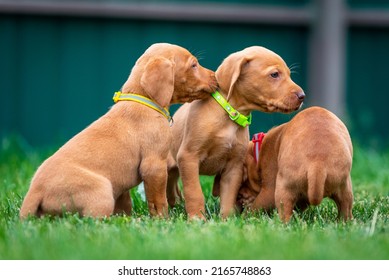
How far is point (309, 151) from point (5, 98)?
198 inches

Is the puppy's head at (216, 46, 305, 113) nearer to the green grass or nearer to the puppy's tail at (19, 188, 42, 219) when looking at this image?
the green grass

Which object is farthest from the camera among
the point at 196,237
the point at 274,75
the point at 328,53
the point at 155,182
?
the point at 328,53

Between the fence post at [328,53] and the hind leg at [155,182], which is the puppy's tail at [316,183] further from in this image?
the fence post at [328,53]

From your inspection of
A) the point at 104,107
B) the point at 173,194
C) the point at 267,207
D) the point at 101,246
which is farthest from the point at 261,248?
the point at 104,107

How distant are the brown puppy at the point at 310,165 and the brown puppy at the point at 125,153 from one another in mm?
702

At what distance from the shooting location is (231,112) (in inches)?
219

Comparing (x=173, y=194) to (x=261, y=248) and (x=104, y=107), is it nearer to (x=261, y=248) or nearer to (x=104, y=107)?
(x=261, y=248)

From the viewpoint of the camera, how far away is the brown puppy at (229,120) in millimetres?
5512

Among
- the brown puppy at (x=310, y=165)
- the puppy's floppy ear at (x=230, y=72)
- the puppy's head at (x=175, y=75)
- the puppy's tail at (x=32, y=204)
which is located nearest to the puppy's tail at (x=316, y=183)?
the brown puppy at (x=310, y=165)

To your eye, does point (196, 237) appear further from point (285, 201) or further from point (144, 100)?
point (144, 100)

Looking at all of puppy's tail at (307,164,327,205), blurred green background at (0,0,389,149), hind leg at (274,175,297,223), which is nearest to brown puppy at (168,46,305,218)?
hind leg at (274,175,297,223)

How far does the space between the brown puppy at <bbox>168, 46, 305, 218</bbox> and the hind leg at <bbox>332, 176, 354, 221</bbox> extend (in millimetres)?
692

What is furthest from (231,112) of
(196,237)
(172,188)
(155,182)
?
(196,237)

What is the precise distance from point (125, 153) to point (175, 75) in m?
0.70
